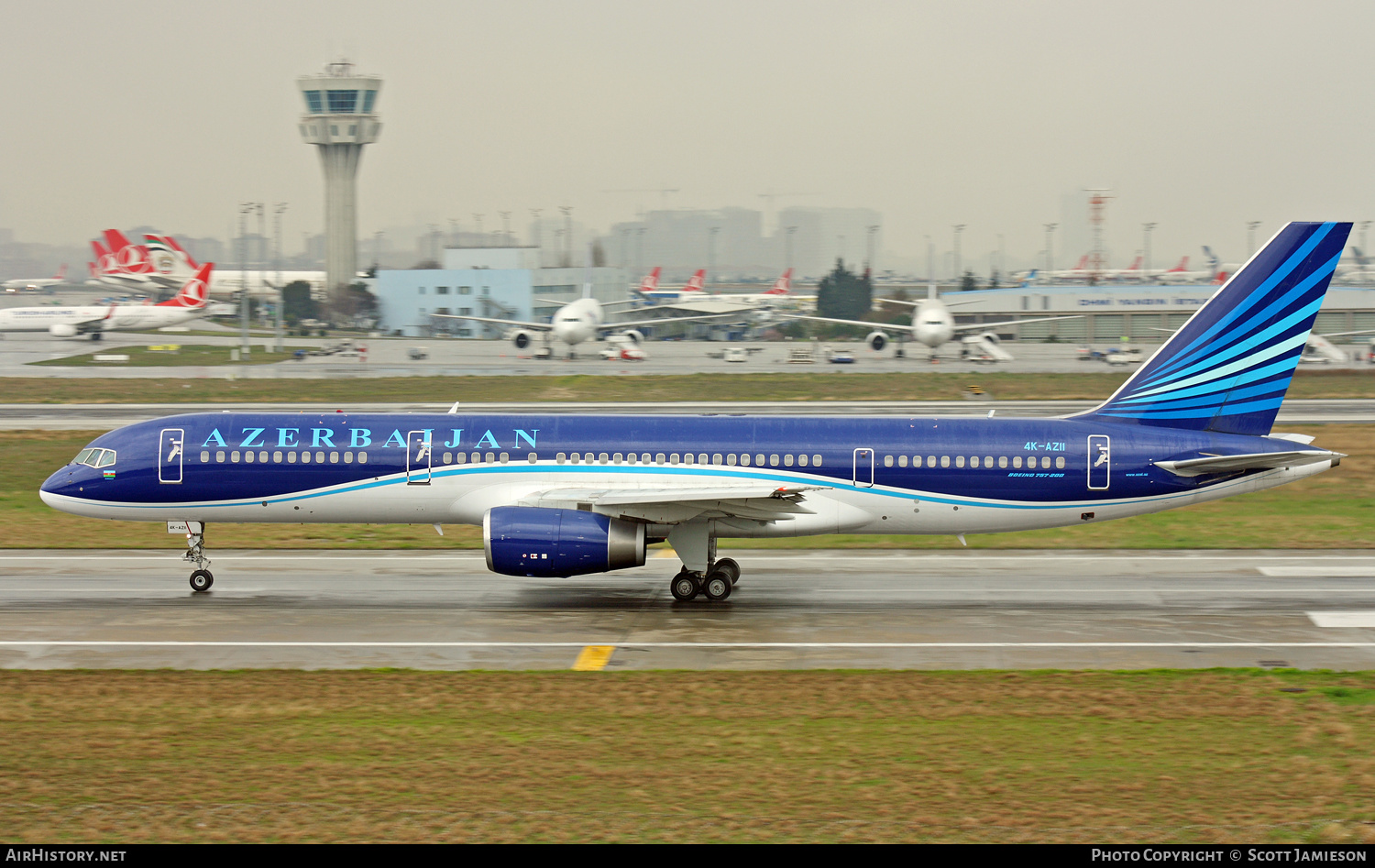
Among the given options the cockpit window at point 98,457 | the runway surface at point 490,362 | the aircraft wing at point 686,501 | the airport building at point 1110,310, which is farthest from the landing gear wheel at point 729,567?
the airport building at point 1110,310

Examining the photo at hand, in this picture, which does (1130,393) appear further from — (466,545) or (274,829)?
(274,829)

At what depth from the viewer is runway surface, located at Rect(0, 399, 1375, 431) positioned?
2296 inches

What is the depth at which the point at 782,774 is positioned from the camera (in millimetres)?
15227

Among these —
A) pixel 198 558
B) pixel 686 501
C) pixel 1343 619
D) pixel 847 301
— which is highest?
pixel 847 301

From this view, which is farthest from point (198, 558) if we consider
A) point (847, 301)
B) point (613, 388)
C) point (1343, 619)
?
point (847, 301)

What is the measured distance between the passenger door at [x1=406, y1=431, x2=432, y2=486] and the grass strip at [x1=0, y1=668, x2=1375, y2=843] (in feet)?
25.5

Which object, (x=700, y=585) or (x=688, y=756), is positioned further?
(x=700, y=585)

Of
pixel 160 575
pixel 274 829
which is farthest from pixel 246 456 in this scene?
pixel 274 829

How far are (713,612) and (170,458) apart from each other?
13139mm

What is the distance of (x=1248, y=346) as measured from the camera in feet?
94.7

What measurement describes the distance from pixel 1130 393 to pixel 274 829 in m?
23.4

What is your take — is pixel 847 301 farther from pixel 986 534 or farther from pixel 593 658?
pixel 593 658

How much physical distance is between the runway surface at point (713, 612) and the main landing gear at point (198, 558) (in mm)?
328

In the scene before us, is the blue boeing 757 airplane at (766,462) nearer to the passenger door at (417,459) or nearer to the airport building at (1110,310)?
the passenger door at (417,459)
